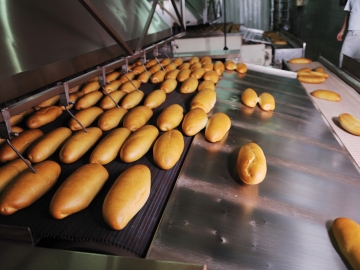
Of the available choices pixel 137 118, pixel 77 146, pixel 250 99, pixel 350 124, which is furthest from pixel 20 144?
pixel 350 124

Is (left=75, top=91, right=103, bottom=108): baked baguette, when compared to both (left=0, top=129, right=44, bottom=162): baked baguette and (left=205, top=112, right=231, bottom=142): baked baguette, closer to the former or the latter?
(left=0, top=129, right=44, bottom=162): baked baguette

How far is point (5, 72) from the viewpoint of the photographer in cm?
81

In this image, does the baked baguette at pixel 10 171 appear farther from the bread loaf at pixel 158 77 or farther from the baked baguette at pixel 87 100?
the bread loaf at pixel 158 77

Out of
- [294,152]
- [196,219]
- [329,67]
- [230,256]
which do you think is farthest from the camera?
[329,67]

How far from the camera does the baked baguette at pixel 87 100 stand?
144 cm

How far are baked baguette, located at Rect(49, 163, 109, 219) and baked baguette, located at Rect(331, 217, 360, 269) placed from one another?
0.72 metres

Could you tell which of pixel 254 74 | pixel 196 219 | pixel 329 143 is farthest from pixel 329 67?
pixel 196 219

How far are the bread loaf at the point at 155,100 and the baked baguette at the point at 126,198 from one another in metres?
0.63

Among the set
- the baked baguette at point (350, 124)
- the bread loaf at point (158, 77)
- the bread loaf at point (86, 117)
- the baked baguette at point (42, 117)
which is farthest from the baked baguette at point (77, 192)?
the baked baguette at point (350, 124)

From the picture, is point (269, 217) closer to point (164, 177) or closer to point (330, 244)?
point (330, 244)

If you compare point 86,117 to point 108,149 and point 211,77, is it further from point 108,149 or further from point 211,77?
point 211,77

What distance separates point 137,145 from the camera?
3.35 ft

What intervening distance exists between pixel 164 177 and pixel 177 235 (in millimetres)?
249

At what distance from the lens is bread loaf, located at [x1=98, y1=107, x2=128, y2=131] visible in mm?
1237
